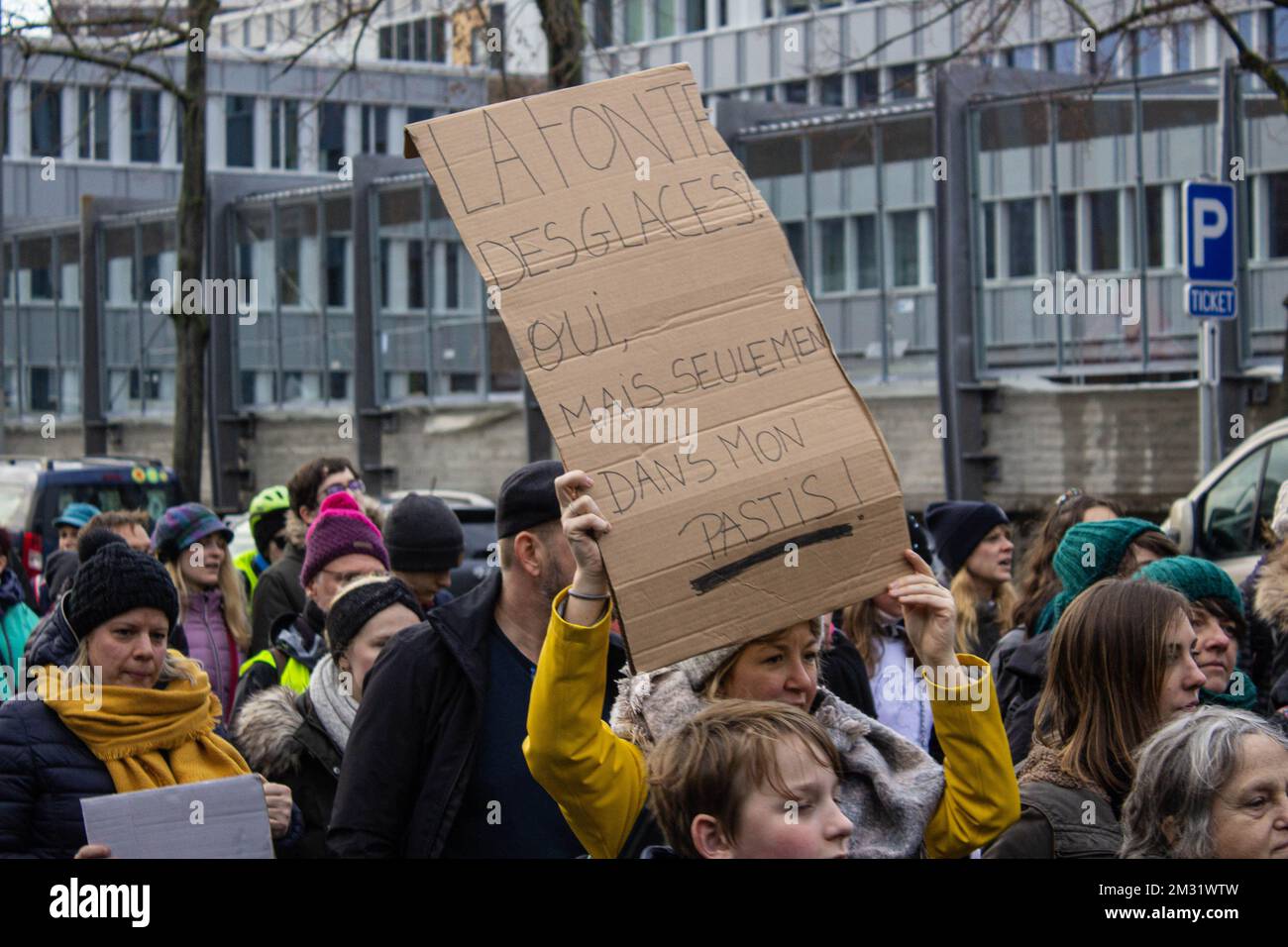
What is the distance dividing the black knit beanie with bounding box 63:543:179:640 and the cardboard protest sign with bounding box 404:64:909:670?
63.4 inches

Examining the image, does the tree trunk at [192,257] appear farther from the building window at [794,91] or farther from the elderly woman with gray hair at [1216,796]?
the building window at [794,91]

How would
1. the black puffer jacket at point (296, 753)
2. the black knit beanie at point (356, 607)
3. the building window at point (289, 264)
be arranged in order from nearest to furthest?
the black puffer jacket at point (296, 753) → the black knit beanie at point (356, 607) → the building window at point (289, 264)

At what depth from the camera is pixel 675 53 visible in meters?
46.3

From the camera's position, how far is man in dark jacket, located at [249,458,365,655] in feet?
25.7

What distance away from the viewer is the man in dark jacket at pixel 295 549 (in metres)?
7.84

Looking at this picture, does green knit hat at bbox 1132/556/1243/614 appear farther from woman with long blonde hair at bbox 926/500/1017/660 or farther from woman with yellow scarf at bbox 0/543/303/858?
woman with yellow scarf at bbox 0/543/303/858

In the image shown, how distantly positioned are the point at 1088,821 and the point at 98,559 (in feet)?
8.04

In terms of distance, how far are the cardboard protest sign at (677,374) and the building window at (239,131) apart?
4885 cm

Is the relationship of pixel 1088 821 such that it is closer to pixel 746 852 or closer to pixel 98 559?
pixel 746 852

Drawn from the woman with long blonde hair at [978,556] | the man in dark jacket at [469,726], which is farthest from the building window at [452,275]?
the man in dark jacket at [469,726]

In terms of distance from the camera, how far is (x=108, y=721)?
4477 mm
